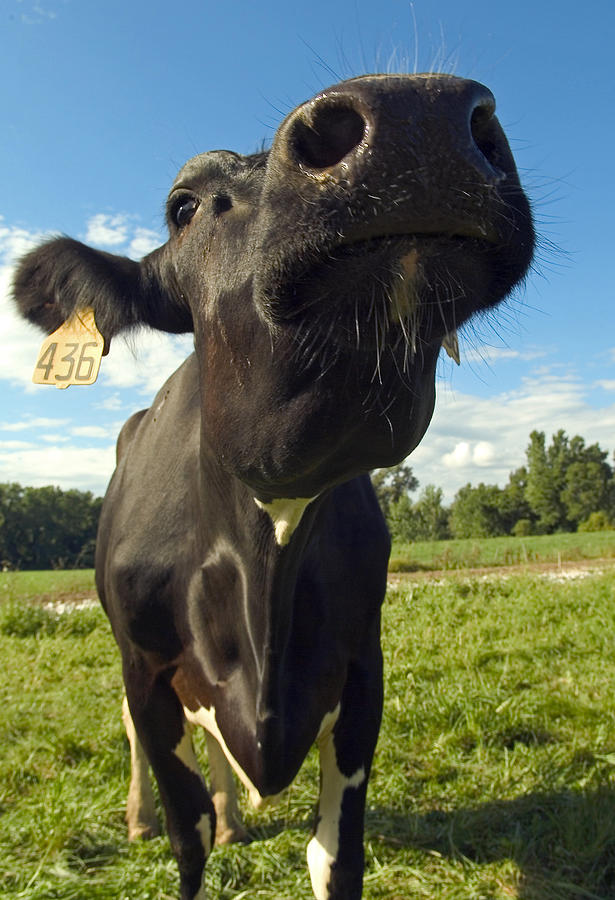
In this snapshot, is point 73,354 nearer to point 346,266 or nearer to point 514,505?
point 346,266

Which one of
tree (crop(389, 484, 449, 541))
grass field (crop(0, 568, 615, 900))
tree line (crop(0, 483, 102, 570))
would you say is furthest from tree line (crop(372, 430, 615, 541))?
grass field (crop(0, 568, 615, 900))

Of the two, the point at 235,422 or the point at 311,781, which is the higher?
the point at 235,422

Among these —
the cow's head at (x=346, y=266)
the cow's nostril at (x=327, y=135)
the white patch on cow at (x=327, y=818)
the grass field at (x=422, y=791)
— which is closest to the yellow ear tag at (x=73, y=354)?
the cow's head at (x=346, y=266)

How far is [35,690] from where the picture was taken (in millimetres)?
7125

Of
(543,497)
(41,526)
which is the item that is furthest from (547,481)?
(41,526)

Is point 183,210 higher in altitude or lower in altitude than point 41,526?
higher

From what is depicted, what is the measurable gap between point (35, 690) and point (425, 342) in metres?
6.61

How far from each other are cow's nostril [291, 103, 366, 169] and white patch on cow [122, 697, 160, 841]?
338 centimetres

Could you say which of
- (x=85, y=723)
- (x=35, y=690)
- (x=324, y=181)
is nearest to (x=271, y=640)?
(x=324, y=181)

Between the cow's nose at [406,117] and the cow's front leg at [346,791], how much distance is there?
210 cm

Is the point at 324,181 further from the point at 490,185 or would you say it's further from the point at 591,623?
the point at 591,623

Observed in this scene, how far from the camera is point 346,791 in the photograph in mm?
2869

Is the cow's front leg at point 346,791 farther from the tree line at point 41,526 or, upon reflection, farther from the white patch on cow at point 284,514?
the tree line at point 41,526

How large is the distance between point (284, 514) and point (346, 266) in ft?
3.33
